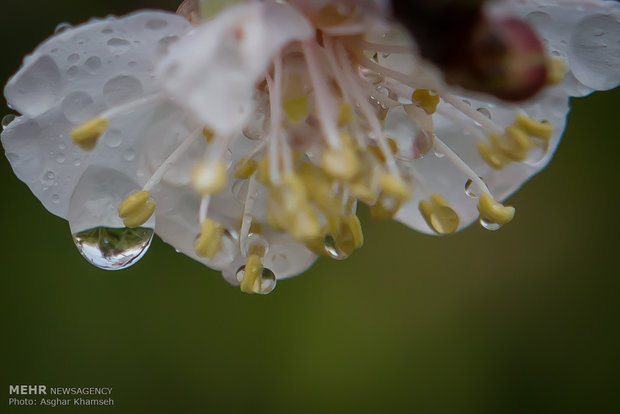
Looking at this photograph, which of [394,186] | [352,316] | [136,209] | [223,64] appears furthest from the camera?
[352,316]

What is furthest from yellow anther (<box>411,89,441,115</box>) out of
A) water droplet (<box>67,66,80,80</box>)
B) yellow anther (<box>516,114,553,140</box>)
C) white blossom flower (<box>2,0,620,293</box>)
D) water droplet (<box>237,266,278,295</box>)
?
water droplet (<box>67,66,80,80</box>)

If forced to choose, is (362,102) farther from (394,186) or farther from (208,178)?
(208,178)

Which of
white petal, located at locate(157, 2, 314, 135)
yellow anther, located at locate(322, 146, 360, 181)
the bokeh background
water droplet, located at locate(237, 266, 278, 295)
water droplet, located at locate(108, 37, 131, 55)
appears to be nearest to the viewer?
white petal, located at locate(157, 2, 314, 135)

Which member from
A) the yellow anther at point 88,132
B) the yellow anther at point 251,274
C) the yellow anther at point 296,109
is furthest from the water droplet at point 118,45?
the yellow anther at point 251,274

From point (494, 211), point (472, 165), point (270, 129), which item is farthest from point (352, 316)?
point (270, 129)

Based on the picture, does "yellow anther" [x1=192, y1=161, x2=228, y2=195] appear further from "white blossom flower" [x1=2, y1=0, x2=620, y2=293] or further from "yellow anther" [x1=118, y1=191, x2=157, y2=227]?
"yellow anther" [x1=118, y1=191, x2=157, y2=227]

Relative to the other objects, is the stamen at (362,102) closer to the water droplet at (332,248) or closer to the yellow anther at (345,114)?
the yellow anther at (345,114)

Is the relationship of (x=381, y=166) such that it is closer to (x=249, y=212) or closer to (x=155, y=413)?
(x=249, y=212)
